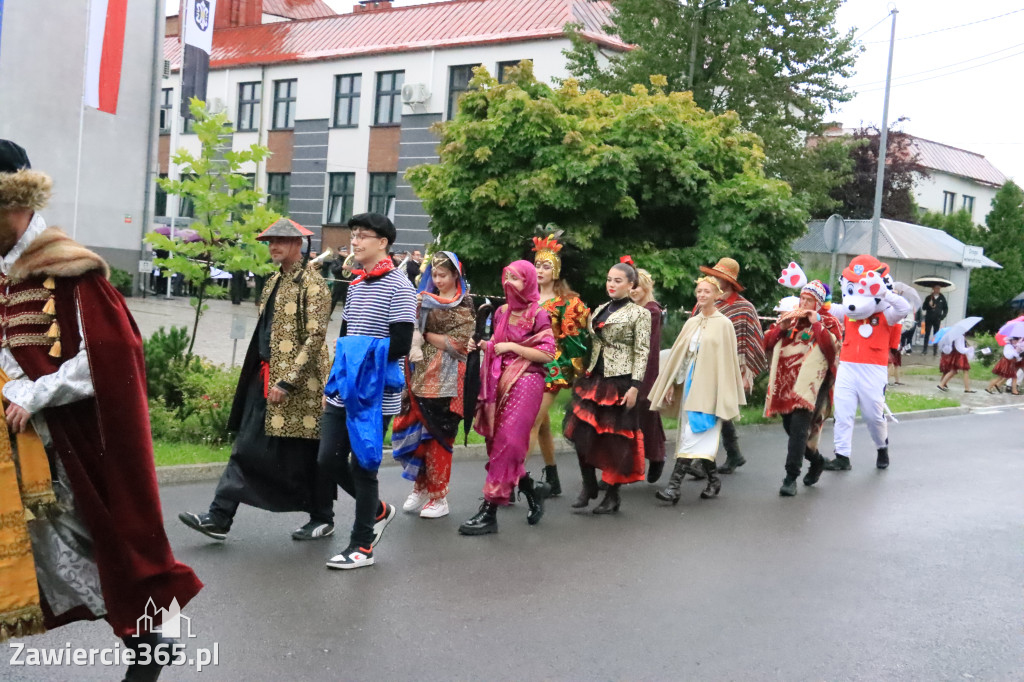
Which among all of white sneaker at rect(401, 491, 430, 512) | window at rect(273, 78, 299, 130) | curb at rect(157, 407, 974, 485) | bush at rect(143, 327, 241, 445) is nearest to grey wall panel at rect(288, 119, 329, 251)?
window at rect(273, 78, 299, 130)

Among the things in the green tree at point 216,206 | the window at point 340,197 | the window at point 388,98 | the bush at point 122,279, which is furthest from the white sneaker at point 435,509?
the window at point 340,197

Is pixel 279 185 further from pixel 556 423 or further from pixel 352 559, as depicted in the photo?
pixel 352 559

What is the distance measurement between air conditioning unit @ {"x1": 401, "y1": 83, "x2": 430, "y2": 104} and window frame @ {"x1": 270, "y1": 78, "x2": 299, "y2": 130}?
592 cm

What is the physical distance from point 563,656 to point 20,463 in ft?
8.38

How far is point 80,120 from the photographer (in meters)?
26.0

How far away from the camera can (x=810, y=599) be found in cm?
620

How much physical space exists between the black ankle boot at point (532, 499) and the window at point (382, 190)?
29.0m

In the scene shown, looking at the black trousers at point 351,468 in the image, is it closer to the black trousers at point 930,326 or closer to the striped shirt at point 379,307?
the striped shirt at point 379,307

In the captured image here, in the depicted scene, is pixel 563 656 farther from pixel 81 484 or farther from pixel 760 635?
pixel 81 484

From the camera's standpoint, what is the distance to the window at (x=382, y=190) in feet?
119

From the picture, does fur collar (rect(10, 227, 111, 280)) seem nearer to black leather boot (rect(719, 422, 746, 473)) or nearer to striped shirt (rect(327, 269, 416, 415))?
striped shirt (rect(327, 269, 416, 415))

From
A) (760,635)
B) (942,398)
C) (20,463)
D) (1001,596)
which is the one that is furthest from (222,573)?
(942,398)

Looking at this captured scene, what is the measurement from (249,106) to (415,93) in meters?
8.47

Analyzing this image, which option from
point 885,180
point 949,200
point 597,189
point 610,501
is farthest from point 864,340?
point 949,200
